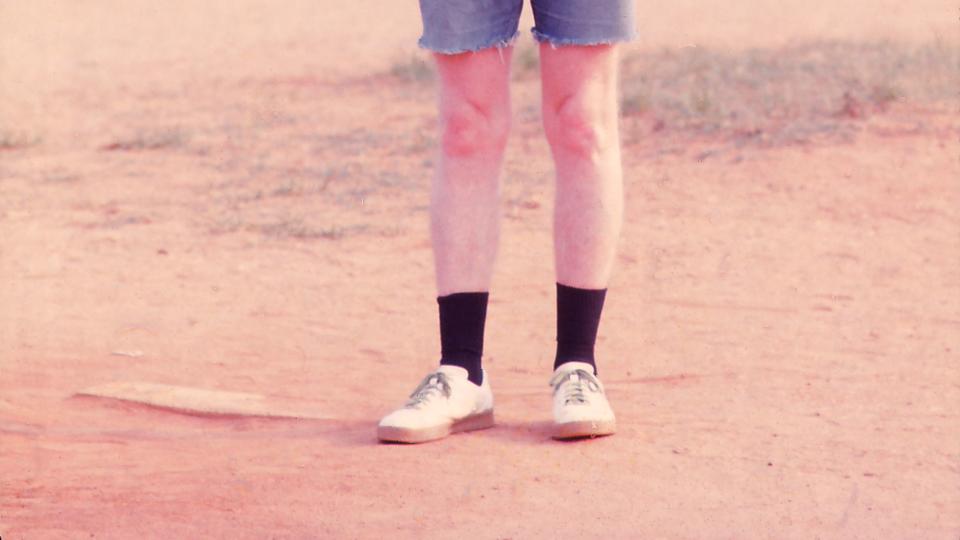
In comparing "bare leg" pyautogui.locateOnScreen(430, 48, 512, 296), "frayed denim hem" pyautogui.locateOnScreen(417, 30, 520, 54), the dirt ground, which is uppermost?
"frayed denim hem" pyautogui.locateOnScreen(417, 30, 520, 54)

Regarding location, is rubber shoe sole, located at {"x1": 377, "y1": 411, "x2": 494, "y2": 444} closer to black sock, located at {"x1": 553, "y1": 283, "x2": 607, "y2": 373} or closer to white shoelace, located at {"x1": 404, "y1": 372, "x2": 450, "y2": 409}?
white shoelace, located at {"x1": 404, "y1": 372, "x2": 450, "y2": 409}

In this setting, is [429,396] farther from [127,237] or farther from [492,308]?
[127,237]

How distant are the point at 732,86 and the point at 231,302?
173 inches

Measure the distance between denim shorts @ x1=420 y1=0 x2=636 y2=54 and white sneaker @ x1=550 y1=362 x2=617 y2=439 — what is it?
2.59ft

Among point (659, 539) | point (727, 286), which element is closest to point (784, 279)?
point (727, 286)

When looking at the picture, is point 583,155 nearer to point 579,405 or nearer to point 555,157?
point 555,157

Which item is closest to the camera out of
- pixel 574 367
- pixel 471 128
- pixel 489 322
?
pixel 471 128

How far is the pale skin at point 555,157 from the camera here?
11.4ft

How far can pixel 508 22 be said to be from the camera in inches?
135

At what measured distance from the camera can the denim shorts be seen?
3.37 m

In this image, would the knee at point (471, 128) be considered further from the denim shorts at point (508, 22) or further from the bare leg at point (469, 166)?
the denim shorts at point (508, 22)

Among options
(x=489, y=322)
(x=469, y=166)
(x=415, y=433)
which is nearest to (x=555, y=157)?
(x=469, y=166)

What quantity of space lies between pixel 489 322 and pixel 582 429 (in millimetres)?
1425

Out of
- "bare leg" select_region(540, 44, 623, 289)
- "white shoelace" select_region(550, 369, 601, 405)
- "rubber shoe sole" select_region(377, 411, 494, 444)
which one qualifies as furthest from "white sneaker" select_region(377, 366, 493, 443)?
"bare leg" select_region(540, 44, 623, 289)
